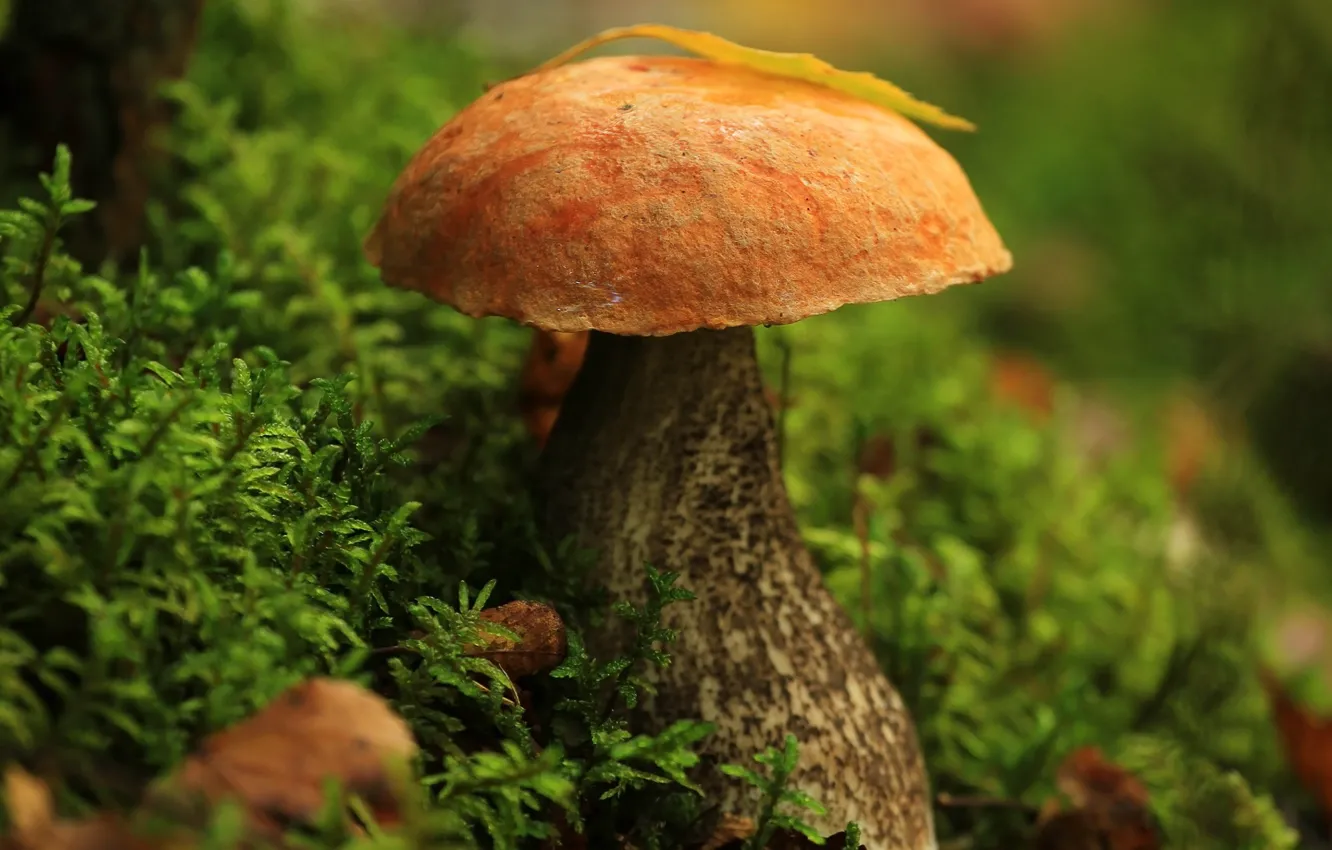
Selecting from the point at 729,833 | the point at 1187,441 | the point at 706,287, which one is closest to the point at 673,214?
the point at 706,287

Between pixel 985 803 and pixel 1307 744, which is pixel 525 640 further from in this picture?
pixel 1307 744

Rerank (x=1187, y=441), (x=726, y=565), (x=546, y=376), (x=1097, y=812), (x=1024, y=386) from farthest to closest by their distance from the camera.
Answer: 1. (x=1187, y=441)
2. (x=1024, y=386)
3. (x=546, y=376)
4. (x=1097, y=812)
5. (x=726, y=565)

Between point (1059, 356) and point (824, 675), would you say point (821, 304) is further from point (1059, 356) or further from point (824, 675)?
point (1059, 356)

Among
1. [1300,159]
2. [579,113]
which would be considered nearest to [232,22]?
[579,113]

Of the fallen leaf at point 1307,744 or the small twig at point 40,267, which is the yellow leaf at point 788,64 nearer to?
the small twig at point 40,267

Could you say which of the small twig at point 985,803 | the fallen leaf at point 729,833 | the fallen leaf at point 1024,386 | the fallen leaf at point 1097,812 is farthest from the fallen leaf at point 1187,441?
the fallen leaf at point 729,833

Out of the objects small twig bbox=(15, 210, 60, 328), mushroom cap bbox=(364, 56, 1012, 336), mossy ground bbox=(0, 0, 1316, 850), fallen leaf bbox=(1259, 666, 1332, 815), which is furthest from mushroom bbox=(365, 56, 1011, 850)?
fallen leaf bbox=(1259, 666, 1332, 815)
